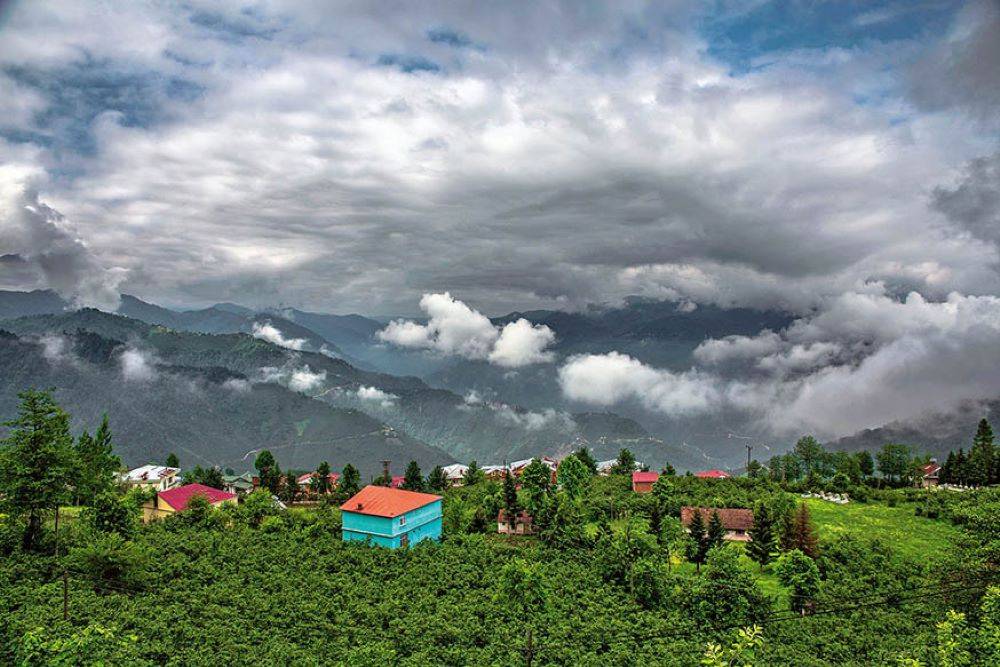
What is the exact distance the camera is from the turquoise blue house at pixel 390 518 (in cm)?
4697

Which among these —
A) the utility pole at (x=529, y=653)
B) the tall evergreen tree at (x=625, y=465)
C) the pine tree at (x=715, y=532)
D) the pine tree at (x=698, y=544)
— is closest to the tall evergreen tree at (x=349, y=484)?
the tall evergreen tree at (x=625, y=465)

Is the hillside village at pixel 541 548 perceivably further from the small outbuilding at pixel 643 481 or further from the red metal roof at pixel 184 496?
the small outbuilding at pixel 643 481

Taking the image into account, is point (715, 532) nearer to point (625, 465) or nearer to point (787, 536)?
point (787, 536)

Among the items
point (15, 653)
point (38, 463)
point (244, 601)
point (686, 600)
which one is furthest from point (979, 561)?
point (38, 463)

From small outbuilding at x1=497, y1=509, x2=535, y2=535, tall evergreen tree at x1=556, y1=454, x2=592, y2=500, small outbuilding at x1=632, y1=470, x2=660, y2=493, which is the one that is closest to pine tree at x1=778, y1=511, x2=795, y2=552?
tall evergreen tree at x1=556, y1=454, x2=592, y2=500

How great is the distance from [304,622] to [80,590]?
13.0 meters

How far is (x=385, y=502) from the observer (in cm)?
4884

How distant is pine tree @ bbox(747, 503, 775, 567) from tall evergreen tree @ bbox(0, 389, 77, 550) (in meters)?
48.4

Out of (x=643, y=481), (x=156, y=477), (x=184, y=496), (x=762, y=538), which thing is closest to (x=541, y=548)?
(x=762, y=538)

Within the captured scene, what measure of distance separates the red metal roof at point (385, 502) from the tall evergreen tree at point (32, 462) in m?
19.8

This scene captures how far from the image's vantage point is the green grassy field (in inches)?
1903

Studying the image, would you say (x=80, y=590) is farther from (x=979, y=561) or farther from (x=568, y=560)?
(x=979, y=561)

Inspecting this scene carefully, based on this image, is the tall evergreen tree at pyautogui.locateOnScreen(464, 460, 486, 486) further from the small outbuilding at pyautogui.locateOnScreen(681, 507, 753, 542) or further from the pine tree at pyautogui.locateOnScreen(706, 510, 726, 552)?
the pine tree at pyautogui.locateOnScreen(706, 510, 726, 552)

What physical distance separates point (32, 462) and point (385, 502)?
77.4 ft
